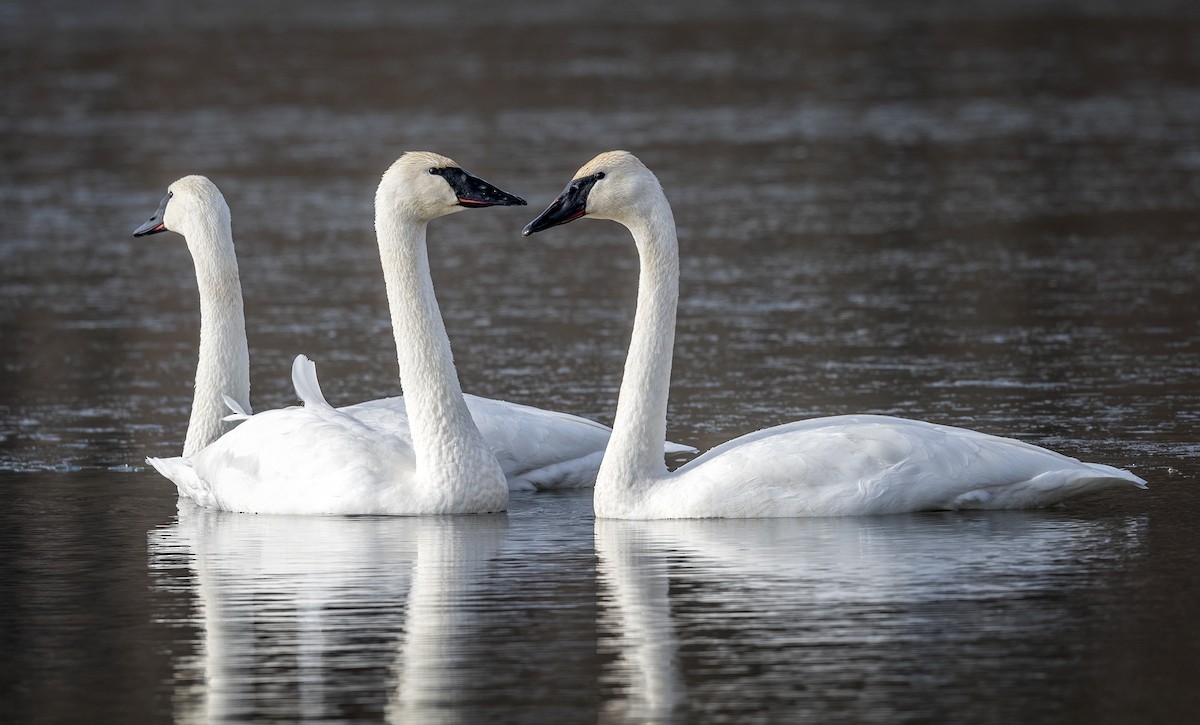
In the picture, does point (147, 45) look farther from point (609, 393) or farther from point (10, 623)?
point (10, 623)

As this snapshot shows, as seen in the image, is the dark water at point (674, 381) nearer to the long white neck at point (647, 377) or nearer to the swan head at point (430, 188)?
the long white neck at point (647, 377)

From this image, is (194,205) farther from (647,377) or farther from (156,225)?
(647,377)

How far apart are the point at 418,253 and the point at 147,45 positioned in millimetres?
48933

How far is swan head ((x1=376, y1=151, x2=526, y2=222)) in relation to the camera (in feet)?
38.1

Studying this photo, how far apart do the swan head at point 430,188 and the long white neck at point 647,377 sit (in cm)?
81

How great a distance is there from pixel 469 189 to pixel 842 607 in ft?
11.8

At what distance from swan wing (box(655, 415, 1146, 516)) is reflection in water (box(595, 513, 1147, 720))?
0.31ft

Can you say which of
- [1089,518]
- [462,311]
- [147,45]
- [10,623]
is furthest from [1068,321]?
[147,45]

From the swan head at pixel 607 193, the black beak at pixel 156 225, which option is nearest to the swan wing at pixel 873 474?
the swan head at pixel 607 193

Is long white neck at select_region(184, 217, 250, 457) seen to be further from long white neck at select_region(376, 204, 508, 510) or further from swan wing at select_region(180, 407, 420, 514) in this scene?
long white neck at select_region(376, 204, 508, 510)

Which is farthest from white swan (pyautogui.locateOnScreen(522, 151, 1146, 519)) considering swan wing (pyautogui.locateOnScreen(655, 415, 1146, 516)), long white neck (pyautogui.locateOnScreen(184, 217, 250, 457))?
long white neck (pyautogui.locateOnScreen(184, 217, 250, 457))

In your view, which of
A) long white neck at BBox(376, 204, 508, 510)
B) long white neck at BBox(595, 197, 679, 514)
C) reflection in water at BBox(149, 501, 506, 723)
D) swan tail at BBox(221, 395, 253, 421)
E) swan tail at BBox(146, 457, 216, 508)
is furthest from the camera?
swan tail at BBox(221, 395, 253, 421)

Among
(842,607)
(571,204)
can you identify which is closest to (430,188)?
(571,204)

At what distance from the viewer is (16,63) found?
54031 mm
